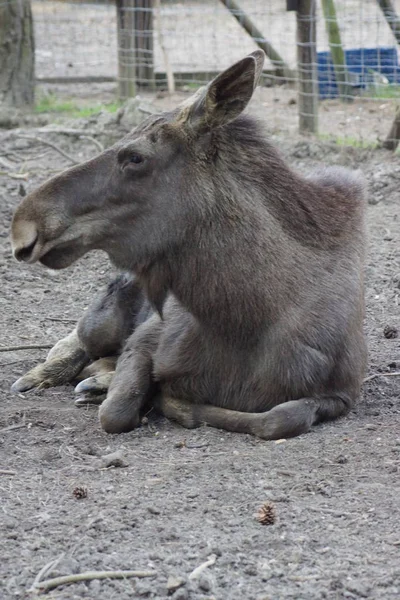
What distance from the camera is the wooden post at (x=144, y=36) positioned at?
1430 centimetres

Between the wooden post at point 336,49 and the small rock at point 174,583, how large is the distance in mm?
9434

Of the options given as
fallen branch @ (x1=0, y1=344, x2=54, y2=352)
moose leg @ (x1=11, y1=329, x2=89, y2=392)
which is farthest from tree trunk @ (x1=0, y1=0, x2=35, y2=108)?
moose leg @ (x1=11, y1=329, x2=89, y2=392)

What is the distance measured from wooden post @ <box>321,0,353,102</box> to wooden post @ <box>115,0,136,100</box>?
2636 millimetres

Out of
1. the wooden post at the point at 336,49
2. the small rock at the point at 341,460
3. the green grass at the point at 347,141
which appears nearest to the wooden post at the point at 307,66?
the green grass at the point at 347,141

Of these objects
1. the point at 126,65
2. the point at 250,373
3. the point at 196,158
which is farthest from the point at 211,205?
the point at 126,65

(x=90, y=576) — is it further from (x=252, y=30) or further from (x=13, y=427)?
(x=252, y=30)

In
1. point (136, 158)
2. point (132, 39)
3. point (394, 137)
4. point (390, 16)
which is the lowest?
point (394, 137)

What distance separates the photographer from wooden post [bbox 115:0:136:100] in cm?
1427

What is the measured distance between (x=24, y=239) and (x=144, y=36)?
30.8 feet

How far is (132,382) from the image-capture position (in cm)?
629

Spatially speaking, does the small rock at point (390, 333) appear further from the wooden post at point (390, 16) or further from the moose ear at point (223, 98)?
the wooden post at point (390, 16)

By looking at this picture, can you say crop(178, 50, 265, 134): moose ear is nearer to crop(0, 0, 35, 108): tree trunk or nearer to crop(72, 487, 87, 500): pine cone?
crop(72, 487, 87, 500): pine cone

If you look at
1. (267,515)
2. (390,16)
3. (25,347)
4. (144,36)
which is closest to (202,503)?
(267,515)

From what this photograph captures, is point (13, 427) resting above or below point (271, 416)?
below
